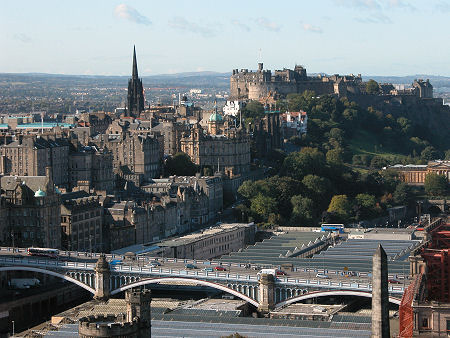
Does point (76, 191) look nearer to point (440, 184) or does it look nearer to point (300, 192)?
point (300, 192)

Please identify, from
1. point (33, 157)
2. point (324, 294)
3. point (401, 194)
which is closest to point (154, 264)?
point (324, 294)

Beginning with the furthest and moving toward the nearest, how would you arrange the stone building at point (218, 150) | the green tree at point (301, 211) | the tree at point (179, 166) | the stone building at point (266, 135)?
the stone building at point (266, 135) → the stone building at point (218, 150) → the tree at point (179, 166) → the green tree at point (301, 211)

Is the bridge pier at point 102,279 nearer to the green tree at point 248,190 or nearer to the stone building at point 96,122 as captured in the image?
the green tree at point 248,190

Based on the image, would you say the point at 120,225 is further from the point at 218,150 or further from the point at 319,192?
the point at 319,192

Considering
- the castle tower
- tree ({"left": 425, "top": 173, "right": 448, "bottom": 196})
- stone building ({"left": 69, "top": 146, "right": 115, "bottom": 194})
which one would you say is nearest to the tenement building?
stone building ({"left": 69, "top": 146, "right": 115, "bottom": 194})

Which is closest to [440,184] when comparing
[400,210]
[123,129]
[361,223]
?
[400,210]

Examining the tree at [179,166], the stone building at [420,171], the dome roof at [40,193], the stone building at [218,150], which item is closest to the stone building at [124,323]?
the dome roof at [40,193]

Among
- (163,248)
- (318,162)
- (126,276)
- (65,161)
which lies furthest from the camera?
(318,162)
